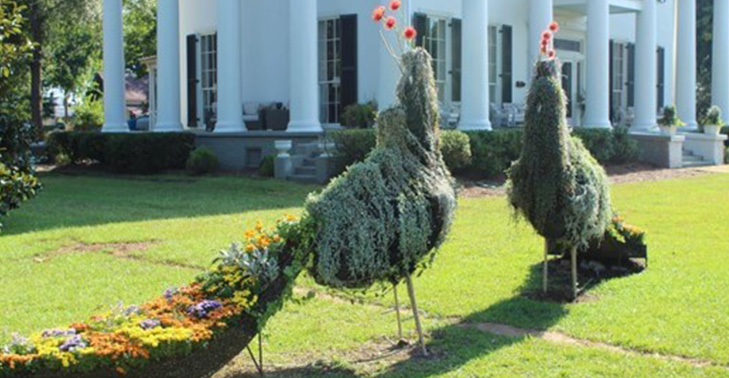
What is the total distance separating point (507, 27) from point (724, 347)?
18627 mm

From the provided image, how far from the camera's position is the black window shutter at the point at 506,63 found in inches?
941

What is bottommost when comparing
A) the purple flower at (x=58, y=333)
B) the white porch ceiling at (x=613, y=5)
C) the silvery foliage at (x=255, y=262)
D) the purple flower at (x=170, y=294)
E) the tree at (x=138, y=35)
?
the purple flower at (x=58, y=333)

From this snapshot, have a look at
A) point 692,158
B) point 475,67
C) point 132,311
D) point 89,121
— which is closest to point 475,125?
point 475,67

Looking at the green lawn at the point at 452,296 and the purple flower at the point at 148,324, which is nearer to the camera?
the purple flower at the point at 148,324

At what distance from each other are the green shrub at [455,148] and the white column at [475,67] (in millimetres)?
2863

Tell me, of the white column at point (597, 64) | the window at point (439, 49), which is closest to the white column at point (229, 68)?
the window at point (439, 49)

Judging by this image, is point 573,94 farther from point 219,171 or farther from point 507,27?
point 219,171

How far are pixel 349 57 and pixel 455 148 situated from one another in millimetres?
5130

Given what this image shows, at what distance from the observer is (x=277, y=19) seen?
22.2 meters

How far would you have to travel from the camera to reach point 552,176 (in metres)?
7.55

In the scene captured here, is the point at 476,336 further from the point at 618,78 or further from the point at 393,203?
the point at 618,78

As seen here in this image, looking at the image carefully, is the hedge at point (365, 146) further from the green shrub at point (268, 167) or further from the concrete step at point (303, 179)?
the green shrub at point (268, 167)

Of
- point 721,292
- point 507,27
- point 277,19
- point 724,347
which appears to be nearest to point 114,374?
point 724,347

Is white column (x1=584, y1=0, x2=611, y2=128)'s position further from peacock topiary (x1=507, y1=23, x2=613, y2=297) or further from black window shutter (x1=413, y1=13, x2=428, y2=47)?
peacock topiary (x1=507, y1=23, x2=613, y2=297)
